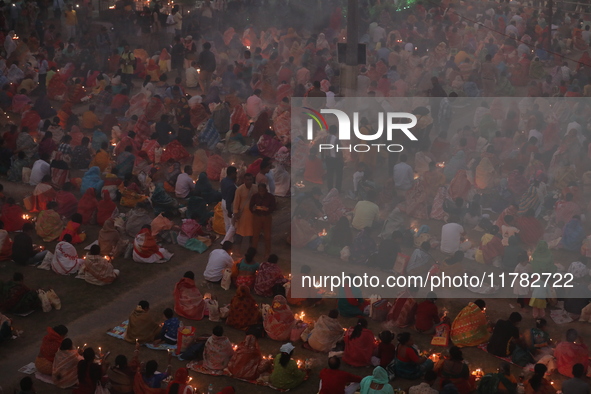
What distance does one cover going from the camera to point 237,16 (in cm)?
2859

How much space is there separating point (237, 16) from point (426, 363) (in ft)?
64.9

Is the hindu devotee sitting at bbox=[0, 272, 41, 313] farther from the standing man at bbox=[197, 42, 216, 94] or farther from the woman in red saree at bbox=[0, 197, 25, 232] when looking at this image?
the standing man at bbox=[197, 42, 216, 94]

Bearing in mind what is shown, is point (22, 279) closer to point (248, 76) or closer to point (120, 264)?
point (120, 264)

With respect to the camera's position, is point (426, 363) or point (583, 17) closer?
point (426, 363)

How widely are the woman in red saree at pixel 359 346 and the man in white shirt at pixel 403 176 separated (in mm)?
5864

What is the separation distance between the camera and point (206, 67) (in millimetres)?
22516

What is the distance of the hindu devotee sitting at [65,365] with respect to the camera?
10.8 metres

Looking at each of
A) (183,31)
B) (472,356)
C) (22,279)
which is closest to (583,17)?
(183,31)

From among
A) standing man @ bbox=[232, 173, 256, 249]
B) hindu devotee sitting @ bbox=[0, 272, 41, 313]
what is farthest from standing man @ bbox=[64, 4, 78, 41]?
hindu devotee sitting @ bbox=[0, 272, 41, 313]

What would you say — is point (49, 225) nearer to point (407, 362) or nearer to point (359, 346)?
point (359, 346)

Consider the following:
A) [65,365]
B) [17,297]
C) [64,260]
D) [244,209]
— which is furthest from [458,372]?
[64,260]

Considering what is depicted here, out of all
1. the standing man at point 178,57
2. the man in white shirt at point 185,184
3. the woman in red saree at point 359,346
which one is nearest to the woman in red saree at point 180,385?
the woman in red saree at point 359,346

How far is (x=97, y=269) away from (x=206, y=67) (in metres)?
10.4

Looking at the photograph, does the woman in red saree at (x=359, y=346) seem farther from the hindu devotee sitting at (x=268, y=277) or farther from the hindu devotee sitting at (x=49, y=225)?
the hindu devotee sitting at (x=49, y=225)
